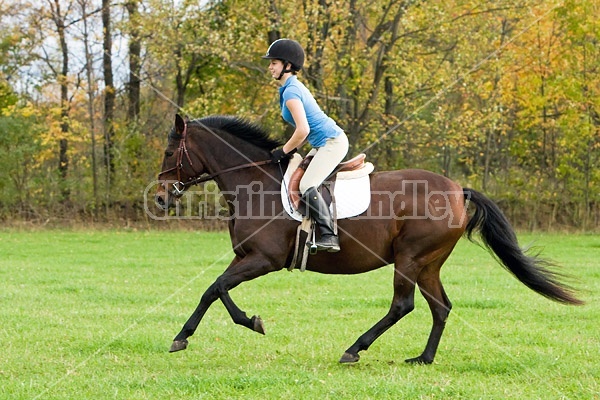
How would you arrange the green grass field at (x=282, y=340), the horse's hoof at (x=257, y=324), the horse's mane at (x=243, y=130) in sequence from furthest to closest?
the horse's mane at (x=243, y=130) < the horse's hoof at (x=257, y=324) < the green grass field at (x=282, y=340)

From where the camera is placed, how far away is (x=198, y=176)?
26.7ft

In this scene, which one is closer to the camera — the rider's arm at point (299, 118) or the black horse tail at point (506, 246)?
the rider's arm at point (299, 118)

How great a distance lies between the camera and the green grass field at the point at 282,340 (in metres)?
6.32

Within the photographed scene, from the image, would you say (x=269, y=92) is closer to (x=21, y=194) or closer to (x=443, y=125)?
(x=443, y=125)

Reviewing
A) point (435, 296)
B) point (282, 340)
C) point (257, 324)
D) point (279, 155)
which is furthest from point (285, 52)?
point (282, 340)

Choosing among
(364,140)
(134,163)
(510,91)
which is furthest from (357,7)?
(134,163)

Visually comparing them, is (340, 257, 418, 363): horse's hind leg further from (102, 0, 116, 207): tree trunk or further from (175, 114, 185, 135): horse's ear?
(102, 0, 116, 207): tree trunk

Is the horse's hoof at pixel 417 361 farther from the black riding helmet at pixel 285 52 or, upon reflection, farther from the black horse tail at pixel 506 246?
the black riding helmet at pixel 285 52

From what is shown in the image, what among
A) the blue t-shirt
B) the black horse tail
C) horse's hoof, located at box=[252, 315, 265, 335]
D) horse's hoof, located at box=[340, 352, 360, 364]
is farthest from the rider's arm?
horse's hoof, located at box=[340, 352, 360, 364]

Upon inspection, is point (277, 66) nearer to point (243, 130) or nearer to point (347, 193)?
point (243, 130)

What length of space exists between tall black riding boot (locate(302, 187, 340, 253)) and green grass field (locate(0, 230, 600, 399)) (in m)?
1.15

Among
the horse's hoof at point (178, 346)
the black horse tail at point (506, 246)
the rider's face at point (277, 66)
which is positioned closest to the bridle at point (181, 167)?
the rider's face at point (277, 66)

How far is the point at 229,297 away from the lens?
7.35 meters

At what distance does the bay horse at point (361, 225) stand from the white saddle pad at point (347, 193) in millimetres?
73
